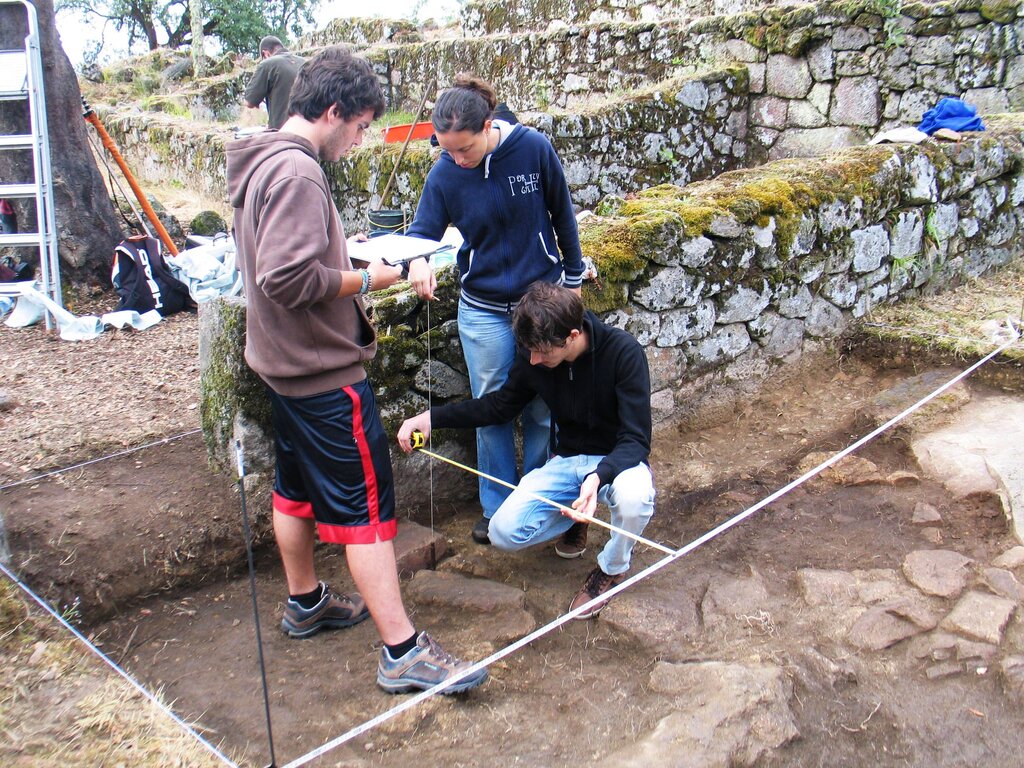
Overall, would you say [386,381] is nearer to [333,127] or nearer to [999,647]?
[333,127]

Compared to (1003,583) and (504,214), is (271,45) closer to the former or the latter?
(504,214)

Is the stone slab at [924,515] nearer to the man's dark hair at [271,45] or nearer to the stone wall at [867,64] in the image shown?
the stone wall at [867,64]

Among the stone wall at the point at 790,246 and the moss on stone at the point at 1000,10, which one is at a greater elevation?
the moss on stone at the point at 1000,10

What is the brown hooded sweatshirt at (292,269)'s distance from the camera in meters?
2.36

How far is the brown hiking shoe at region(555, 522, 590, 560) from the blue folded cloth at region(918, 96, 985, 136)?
13.3 feet

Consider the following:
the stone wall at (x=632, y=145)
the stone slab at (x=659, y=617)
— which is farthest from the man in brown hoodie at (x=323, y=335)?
the stone wall at (x=632, y=145)

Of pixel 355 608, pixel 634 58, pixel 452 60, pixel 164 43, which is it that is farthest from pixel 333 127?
pixel 164 43

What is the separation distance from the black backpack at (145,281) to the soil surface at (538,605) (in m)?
1.52

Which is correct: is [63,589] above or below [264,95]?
below

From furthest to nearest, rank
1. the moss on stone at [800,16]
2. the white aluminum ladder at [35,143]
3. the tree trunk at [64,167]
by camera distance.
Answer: the moss on stone at [800,16] < the tree trunk at [64,167] < the white aluminum ladder at [35,143]

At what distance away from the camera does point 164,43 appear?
26.2 meters

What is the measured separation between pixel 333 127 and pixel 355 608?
1.68m

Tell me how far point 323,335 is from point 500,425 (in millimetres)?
1151

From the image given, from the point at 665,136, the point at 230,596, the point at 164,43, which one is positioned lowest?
the point at 230,596
